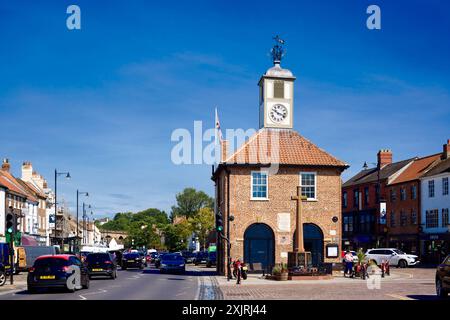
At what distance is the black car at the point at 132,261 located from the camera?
5403cm

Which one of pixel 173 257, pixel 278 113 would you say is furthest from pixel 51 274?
pixel 278 113

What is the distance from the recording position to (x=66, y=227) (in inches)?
4299

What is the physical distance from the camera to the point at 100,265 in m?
36.9

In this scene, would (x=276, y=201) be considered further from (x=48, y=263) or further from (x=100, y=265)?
(x=48, y=263)

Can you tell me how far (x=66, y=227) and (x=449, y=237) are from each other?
70.4 m

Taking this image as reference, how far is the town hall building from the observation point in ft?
137

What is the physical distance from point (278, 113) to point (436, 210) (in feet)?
78.7

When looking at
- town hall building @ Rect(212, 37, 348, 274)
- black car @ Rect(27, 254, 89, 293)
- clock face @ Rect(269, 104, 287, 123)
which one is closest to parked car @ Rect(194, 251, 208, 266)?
town hall building @ Rect(212, 37, 348, 274)

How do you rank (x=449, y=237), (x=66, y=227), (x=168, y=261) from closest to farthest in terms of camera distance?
(x=168, y=261), (x=449, y=237), (x=66, y=227)

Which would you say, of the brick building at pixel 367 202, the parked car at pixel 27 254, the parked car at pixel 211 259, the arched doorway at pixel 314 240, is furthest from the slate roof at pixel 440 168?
the parked car at pixel 27 254

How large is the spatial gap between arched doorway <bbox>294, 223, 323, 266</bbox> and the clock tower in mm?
7688
